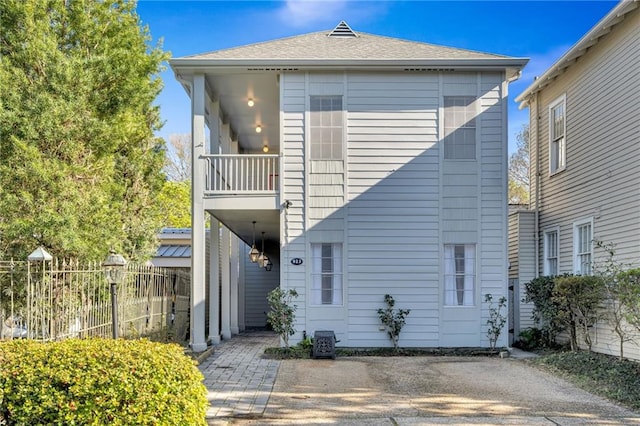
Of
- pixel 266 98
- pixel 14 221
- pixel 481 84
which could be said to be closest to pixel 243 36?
pixel 266 98

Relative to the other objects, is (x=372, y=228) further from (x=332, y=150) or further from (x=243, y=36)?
(x=243, y=36)

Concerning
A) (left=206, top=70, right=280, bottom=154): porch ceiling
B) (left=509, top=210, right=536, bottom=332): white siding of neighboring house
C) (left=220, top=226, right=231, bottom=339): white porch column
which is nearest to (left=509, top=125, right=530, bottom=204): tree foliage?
(left=509, top=210, right=536, bottom=332): white siding of neighboring house

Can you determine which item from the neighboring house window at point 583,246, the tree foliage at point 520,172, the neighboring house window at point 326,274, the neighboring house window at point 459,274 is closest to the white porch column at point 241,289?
the neighboring house window at point 326,274

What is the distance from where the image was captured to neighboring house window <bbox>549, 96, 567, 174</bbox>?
11.6 metres

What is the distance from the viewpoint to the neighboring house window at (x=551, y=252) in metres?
11.7

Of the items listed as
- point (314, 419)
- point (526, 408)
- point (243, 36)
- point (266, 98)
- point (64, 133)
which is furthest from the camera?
point (243, 36)

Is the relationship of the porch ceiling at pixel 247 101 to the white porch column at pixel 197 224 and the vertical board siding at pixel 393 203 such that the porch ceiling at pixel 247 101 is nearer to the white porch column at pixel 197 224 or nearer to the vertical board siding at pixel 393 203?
the white porch column at pixel 197 224

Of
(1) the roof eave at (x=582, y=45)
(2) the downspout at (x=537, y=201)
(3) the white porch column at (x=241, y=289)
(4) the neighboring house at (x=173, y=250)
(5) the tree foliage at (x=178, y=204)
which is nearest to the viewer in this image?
(1) the roof eave at (x=582, y=45)

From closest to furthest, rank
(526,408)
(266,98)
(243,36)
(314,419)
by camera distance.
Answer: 1. (314,419)
2. (526,408)
3. (266,98)
4. (243,36)

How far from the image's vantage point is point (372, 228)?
10367 millimetres

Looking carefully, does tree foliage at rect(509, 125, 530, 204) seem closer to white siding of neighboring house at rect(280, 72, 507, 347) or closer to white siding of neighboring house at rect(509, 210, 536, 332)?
white siding of neighboring house at rect(509, 210, 536, 332)

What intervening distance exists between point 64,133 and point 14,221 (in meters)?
1.85

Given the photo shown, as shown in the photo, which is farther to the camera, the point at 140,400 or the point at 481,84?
the point at 481,84

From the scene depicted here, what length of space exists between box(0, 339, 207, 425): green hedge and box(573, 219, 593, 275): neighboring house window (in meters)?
8.61
